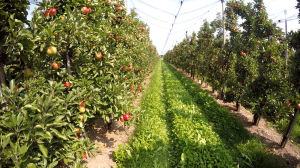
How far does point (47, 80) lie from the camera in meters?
2.69

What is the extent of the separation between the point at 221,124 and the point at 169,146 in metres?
2.71

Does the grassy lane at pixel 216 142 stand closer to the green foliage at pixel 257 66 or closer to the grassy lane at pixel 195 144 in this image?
the grassy lane at pixel 195 144

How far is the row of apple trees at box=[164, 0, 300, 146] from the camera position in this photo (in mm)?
4309

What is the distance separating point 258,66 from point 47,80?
6754 millimetres

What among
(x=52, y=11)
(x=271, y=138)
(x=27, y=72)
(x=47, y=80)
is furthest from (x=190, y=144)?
(x=52, y=11)

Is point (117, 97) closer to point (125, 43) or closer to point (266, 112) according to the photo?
point (125, 43)

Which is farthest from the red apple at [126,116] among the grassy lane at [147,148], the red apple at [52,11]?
the red apple at [52,11]

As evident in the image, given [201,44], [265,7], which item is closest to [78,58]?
[265,7]

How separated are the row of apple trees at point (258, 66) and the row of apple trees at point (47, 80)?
4.38 meters

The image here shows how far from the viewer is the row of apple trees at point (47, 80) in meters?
1.63

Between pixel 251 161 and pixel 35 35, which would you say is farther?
pixel 251 161

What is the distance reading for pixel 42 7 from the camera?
2199 mm

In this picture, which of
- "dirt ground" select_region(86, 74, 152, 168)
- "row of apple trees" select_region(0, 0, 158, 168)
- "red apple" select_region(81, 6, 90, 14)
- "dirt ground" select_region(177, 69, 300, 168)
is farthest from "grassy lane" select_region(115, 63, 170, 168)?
"dirt ground" select_region(177, 69, 300, 168)

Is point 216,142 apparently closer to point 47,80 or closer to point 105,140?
point 105,140
